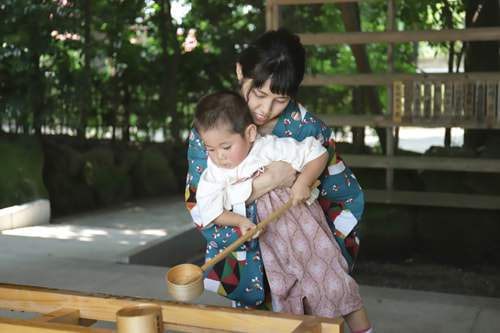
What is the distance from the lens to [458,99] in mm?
4133

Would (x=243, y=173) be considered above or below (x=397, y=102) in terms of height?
below

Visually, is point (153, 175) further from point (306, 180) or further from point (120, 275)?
point (306, 180)

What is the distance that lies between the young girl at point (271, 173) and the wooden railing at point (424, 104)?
2375 mm

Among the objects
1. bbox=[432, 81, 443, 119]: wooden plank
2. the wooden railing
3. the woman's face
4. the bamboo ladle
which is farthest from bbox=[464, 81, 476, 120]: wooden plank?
the bamboo ladle

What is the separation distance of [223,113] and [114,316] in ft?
2.05

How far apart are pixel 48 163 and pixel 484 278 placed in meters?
4.34

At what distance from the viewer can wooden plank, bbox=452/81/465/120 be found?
13.5 feet

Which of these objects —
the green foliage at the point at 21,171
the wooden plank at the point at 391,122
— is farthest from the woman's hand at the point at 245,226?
the green foliage at the point at 21,171

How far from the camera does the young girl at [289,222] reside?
1.75 meters

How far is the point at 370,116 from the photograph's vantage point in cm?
441

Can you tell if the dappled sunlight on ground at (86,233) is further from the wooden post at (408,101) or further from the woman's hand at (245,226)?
the woman's hand at (245,226)

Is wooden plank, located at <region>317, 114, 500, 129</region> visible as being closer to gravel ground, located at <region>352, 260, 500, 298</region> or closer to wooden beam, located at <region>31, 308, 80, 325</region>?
gravel ground, located at <region>352, 260, 500, 298</region>

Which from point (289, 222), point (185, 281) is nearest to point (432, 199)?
point (289, 222)

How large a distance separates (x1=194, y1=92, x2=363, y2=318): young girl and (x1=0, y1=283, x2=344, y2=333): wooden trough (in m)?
0.34
